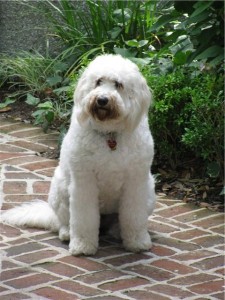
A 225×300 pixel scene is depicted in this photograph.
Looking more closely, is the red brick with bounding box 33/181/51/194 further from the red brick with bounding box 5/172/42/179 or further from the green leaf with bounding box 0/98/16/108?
the green leaf with bounding box 0/98/16/108

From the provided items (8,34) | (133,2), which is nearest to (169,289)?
(133,2)

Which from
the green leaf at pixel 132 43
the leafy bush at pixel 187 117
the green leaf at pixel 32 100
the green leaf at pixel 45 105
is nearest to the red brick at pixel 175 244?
the leafy bush at pixel 187 117

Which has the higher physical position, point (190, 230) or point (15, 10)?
point (15, 10)

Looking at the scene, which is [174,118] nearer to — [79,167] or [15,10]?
[79,167]

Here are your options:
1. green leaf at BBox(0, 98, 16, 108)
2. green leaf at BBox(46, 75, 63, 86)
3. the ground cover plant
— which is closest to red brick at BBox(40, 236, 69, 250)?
the ground cover plant

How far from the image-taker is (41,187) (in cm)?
716

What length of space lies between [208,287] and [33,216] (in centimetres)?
153

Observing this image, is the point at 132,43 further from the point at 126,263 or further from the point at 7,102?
the point at 126,263

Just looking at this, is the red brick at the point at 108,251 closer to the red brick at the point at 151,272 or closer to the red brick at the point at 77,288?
the red brick at the point at 151,272

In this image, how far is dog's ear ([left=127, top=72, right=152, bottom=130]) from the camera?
17.8ft

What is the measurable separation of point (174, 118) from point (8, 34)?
141 inches

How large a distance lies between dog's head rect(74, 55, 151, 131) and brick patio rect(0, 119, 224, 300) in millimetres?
892

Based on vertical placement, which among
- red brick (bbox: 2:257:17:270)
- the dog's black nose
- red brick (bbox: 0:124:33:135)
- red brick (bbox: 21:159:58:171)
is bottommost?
red brick (bbox: 2:257:17:270)

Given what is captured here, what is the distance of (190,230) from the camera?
20.7 feet
